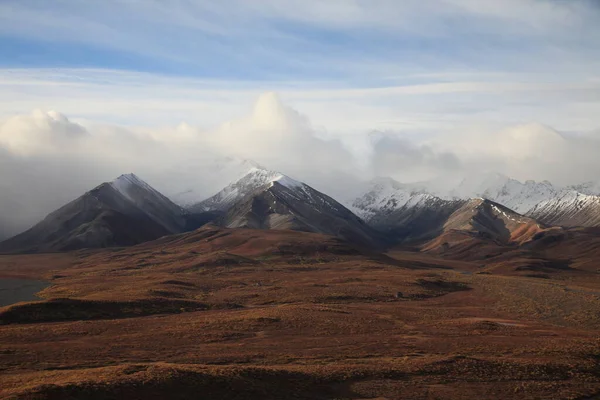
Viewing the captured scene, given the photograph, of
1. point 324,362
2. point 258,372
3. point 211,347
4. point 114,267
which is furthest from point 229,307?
point 114,267

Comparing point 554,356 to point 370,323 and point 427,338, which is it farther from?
point 370,323

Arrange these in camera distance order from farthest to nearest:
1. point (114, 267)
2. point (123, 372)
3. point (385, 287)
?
point (114, 267)
point (385, 287)
point (123, 372)

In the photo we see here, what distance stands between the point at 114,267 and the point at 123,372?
144275 millimetres

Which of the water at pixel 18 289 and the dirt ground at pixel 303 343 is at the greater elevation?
the water at pixel 18 289

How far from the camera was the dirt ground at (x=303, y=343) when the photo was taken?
49.2 meters

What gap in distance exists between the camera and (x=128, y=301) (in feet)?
318

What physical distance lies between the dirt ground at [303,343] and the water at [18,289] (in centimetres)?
597

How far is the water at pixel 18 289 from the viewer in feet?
384

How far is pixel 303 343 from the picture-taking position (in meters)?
68.5

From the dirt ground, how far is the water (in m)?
5.97

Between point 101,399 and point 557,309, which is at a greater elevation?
point 101,399

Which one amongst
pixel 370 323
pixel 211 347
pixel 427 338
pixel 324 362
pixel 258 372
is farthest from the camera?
pixel 370 323

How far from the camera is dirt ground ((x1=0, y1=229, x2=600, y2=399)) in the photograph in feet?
161

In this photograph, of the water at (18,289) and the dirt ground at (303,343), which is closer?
the dirt ground at (303,343)
